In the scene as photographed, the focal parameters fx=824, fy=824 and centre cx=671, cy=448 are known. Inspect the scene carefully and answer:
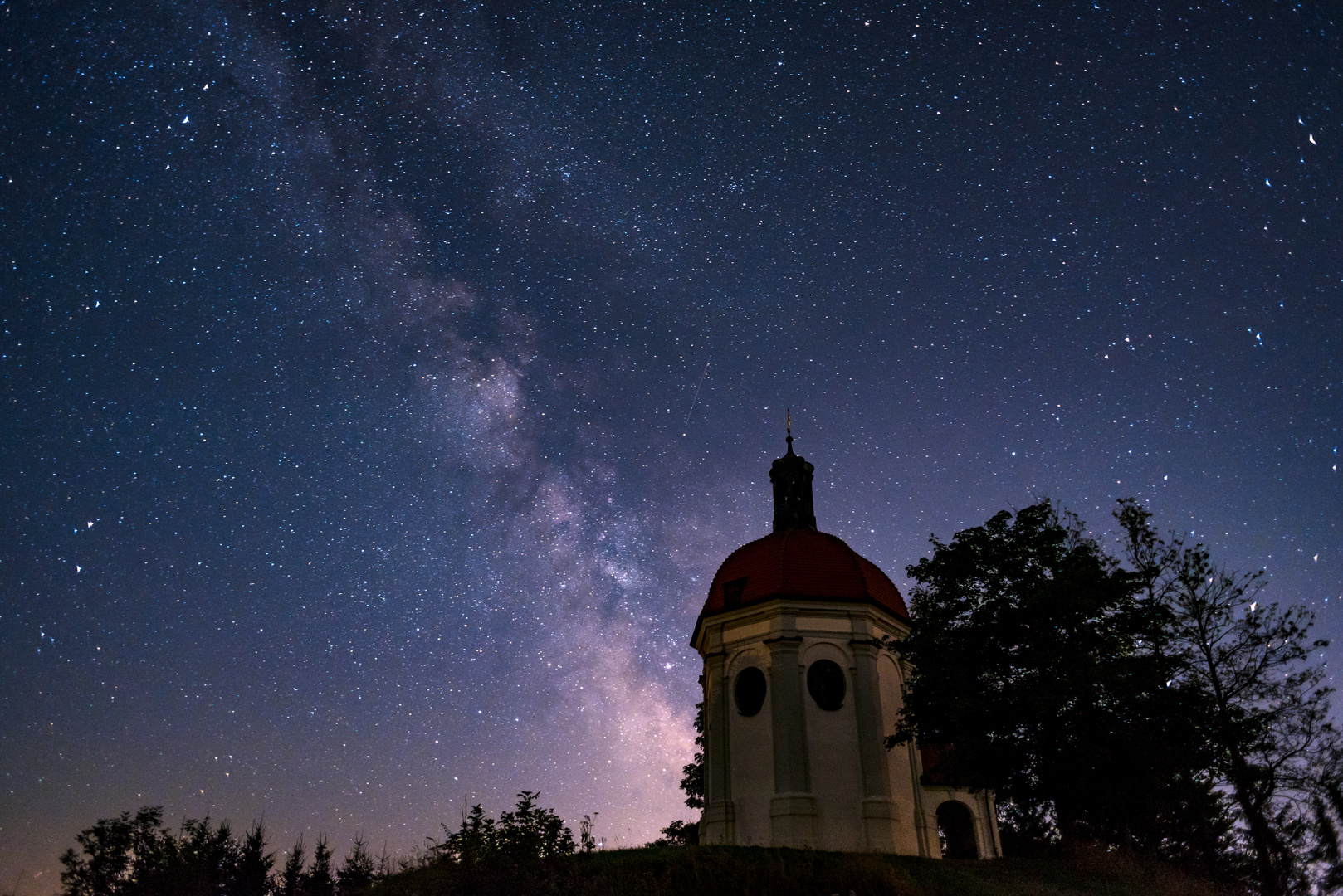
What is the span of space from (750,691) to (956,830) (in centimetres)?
930

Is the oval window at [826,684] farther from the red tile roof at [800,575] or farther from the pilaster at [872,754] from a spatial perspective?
the red tile roof at [800,575]

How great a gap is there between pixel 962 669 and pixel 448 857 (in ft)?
47.4

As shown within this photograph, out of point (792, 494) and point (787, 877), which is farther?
point (792, 494)

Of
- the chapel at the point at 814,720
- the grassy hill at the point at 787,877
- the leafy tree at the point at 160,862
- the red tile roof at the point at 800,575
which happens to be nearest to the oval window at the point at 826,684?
the chapel at the point at 814,720

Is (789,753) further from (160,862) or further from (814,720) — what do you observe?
(160,862)

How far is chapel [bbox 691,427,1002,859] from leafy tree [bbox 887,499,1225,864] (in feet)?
5.74

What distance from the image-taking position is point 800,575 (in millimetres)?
28172

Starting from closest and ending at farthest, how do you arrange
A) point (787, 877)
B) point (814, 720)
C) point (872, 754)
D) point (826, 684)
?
1. point (787, 877)
2. point (872, 754)
3. point (814, 720)
4. point (826, 684)

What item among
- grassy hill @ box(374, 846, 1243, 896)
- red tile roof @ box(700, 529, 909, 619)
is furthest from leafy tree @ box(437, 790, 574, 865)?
red tile roof @ box(700, 529, 909, 619)

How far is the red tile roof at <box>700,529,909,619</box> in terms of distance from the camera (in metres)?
27.8

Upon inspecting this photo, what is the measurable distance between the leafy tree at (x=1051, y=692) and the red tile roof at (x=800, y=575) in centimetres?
295

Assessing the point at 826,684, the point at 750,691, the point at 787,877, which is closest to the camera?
the point at 787,877

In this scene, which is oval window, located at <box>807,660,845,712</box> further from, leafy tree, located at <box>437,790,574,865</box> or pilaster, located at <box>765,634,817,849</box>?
leafy tree, located at <box>437,790,574,865</box>

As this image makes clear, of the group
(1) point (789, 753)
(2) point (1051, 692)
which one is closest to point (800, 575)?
(1) point (789, 753)
